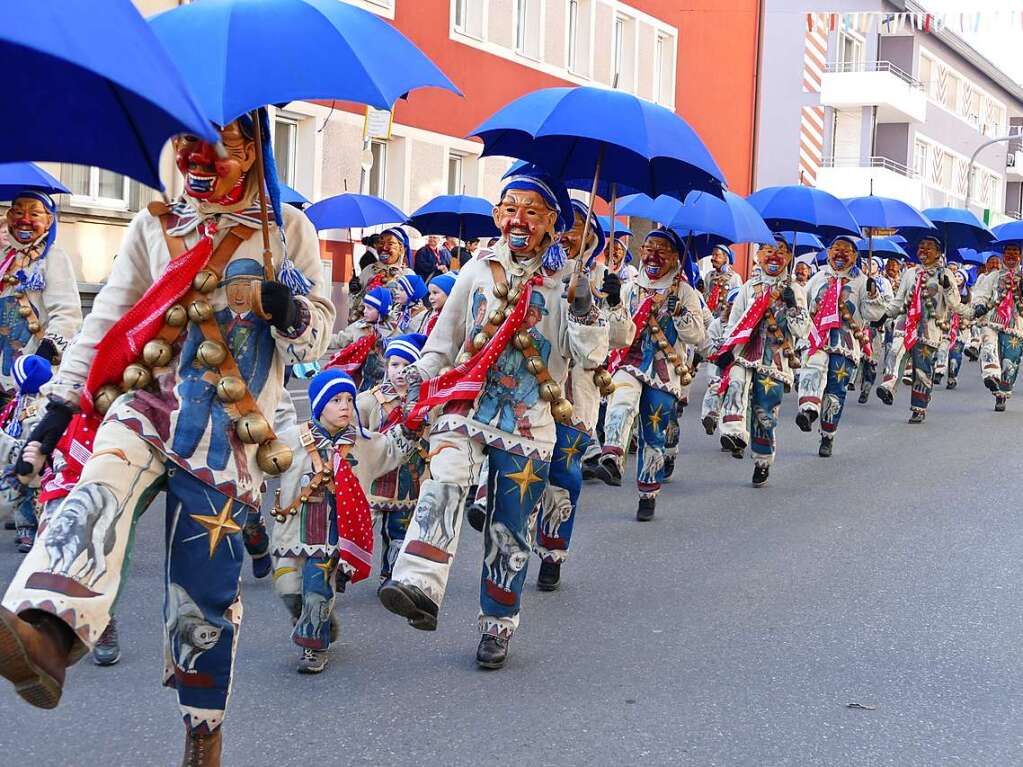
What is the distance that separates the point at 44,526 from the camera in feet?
12.5

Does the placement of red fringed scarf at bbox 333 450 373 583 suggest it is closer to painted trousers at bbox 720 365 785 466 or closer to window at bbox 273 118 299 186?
painted trousers at bbox 720 365 785 466

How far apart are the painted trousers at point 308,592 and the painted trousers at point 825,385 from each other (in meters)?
7.58

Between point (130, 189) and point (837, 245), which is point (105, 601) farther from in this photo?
point (130, 189)

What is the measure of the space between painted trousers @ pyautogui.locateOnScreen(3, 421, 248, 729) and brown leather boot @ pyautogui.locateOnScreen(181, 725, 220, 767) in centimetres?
3

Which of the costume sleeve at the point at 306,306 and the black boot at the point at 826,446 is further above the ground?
the costume sleeve at the point at 306,306

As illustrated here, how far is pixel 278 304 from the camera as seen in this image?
402 cm

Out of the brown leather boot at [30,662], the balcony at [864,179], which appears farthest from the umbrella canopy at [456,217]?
the balcony at [864,179]

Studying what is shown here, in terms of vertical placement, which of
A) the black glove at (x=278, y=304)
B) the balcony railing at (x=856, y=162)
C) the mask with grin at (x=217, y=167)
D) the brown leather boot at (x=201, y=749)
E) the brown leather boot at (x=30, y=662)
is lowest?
the brown leather boot at (x=201, y=749)

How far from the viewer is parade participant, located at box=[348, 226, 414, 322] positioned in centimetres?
943

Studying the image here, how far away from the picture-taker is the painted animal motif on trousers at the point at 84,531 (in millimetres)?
3666

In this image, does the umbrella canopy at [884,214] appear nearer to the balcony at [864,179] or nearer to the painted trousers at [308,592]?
the painted trousers at [308,592]

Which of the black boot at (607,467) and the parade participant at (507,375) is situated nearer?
the parade participant at (507,375)

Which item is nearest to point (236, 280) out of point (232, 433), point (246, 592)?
point (232, 433)

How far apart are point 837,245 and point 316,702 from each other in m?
9.08
